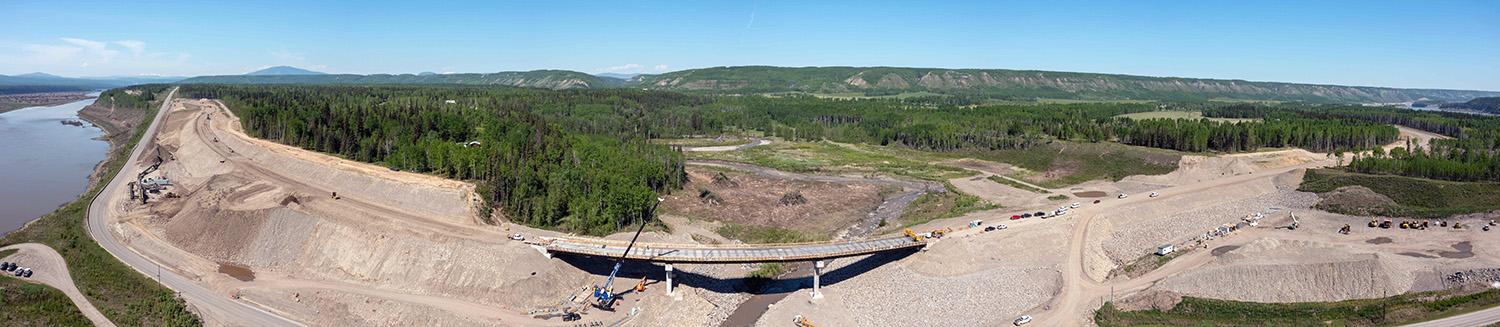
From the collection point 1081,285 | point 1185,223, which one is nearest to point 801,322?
point 1081,285

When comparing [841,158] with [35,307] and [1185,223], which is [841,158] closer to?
[1185,223]

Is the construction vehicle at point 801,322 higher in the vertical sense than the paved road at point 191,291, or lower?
lower

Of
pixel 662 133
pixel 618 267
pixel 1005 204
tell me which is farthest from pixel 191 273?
pixel 662 133

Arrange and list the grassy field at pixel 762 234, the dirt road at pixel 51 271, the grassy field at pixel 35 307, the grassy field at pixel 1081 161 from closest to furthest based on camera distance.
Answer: the grassy field at pixel 35 307 → the dirt road at pixel 51 271 → the grassy field at pixel 762 234 → the grassy field at pixel 1081 161

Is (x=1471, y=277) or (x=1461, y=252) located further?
(x=1461, y=252)

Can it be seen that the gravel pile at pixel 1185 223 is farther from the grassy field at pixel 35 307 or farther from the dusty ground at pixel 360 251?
the grassy field at pixel 35 307

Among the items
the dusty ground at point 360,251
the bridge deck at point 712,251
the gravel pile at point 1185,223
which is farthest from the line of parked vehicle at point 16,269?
the gravel pile at point 1185,223
